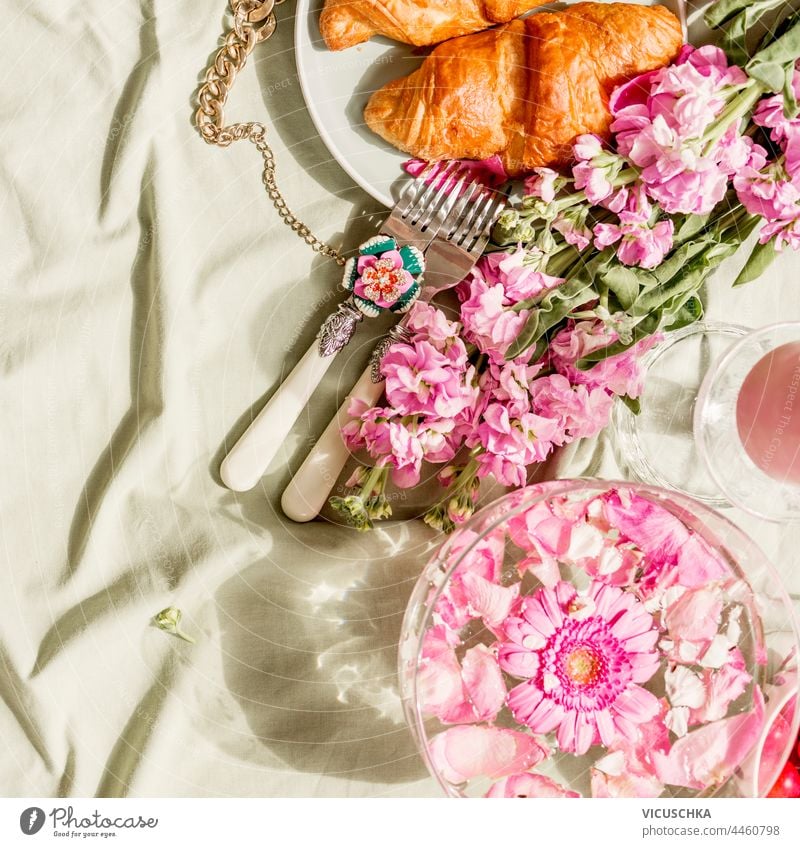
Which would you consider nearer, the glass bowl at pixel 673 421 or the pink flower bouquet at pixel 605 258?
the pink flower bouquet at pixel 605 258

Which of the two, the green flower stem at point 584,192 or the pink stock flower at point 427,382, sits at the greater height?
the green flower stem at point 584,192

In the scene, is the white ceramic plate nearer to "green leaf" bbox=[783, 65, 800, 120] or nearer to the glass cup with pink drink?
"green leaf" bbox=[783, 65, 800, 120]

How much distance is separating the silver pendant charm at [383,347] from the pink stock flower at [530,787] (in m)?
0.34

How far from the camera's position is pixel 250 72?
0.63 meters

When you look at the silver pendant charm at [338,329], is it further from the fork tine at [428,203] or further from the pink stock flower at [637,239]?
the pink stock flower at [637,239]

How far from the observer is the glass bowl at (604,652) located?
1.83 feet

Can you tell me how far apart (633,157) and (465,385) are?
0.21 metres

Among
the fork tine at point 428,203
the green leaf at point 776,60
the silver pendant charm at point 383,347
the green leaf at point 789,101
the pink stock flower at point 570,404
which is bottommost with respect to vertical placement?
the pink stock flower at point 570,404

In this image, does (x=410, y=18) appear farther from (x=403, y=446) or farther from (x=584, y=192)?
(x=403, y=446)

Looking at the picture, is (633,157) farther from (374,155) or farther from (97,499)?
(97,499)

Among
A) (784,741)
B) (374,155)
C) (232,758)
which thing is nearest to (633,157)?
(374,155)

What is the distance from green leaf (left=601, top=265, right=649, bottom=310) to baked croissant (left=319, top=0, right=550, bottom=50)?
0.74 ft

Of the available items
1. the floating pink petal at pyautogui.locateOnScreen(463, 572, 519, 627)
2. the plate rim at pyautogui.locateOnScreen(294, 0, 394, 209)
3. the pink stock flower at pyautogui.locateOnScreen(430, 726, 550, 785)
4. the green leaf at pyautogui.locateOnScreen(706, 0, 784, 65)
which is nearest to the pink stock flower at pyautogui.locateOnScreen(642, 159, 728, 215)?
the green leaf at pyautogui.locateOnScreen(706, 0, 784, 65)

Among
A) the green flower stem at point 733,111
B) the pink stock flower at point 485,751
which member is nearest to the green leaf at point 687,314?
the green flower stem at point 733,111
